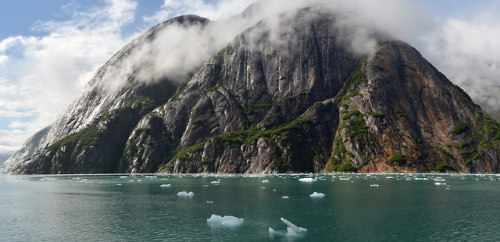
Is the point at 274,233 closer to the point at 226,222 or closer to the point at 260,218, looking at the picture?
the point at 226,222

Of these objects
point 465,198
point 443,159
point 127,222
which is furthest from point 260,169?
point 127,222

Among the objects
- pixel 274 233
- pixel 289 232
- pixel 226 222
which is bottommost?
pixel 274 233

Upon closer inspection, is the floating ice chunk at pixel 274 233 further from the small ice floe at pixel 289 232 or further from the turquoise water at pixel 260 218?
the turquoise water at pixel 260 218

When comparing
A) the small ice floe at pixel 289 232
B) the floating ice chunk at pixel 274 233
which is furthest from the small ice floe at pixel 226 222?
the small ice floe at pixel 289 232

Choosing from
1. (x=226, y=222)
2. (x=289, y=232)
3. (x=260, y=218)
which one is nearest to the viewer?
(x=289, y=232)

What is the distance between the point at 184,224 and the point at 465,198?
5130cm

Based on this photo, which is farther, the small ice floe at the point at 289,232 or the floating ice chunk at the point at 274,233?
the floating ice chunk at the point at 274,233

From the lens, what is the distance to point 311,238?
118ft

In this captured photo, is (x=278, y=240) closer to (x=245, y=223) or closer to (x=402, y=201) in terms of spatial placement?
(x=245, y=223)

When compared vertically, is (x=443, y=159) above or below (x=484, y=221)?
above

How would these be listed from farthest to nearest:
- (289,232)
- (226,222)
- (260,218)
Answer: (260,218) → (226,222) → (289,232)

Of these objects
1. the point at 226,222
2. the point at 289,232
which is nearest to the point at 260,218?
the point at 226,222

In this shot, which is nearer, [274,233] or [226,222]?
[274,233]

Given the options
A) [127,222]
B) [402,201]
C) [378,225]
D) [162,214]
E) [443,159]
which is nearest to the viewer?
[378,225]
